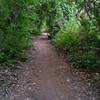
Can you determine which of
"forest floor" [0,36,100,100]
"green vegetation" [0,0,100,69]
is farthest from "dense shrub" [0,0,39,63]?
"forest floor" [0,36,100,100]

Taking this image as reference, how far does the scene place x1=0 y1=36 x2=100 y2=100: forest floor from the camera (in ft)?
23.0

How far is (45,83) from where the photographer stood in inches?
322

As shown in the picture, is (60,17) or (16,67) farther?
(60,17)

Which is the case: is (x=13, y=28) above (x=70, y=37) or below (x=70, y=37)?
above

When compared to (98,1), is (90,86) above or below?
below

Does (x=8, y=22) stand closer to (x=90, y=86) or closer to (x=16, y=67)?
(x=16, y=67)

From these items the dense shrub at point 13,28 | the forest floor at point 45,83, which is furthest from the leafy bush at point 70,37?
the forest floor at point 45,83

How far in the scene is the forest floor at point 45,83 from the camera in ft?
23.0

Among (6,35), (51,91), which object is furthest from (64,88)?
(6,35)

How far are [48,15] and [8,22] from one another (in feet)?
34.9

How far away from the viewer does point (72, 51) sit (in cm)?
1262

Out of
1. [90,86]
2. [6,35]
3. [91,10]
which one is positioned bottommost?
[90,86]

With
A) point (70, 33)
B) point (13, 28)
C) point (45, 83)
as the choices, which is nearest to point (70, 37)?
point (70, 33)

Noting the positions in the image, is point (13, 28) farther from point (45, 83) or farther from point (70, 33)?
point (45, 83)
